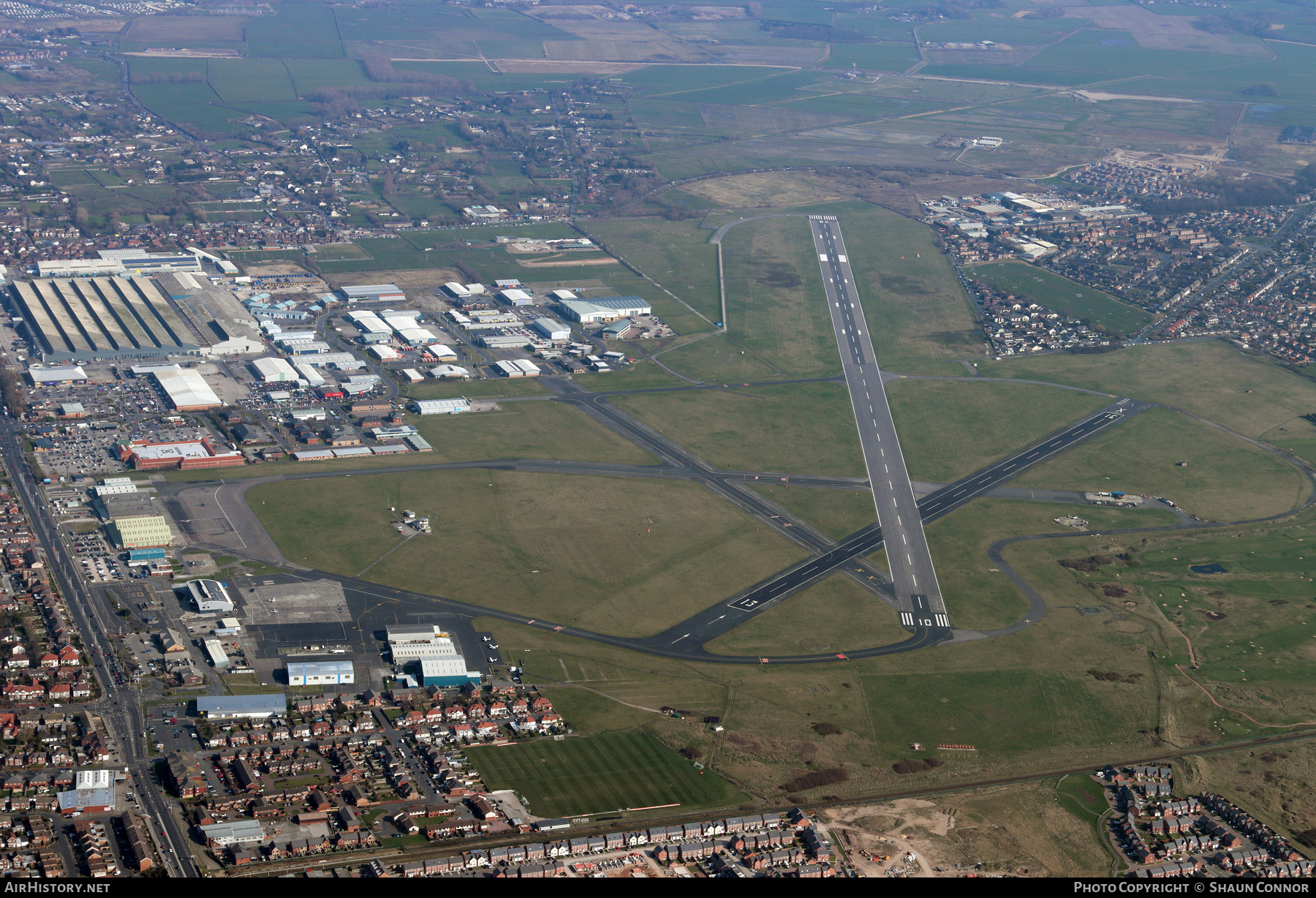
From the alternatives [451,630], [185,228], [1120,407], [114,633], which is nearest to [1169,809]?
[451,630]

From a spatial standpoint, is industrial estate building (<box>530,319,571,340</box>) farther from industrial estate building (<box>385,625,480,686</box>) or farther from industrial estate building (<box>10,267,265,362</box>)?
industrial estate building (<box>385,625,480,686</box>)

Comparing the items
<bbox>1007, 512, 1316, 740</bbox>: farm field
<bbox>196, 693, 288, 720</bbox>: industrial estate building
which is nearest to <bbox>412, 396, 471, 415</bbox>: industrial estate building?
<bbox>196, 693, 288, 720</bbox>: industrial estate building

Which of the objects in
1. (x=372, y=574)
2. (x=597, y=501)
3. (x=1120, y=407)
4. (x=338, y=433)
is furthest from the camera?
(x=1120, y=407)

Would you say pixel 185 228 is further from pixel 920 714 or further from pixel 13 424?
pixel 920 714

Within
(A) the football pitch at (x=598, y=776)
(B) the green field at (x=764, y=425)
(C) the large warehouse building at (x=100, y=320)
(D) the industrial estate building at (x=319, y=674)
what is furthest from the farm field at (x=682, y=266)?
(A) the football pitch at (x=598, y=776)

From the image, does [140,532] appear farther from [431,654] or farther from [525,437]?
[525,437]

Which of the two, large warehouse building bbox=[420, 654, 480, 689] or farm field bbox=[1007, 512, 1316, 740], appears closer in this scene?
large warehouse building bbox=[420, 654, 480, 689]
